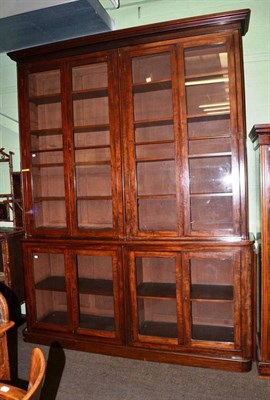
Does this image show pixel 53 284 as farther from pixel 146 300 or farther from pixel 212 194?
pixel 212 194

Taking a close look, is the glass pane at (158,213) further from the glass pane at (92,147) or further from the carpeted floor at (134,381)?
the carpeted floor at (134,381)

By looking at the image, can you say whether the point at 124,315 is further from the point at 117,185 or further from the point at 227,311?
the point at 117,185

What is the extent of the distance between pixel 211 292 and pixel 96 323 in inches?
40.9

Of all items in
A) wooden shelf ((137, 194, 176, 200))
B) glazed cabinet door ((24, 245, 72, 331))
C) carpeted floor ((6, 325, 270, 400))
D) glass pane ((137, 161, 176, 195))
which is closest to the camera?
carpeted floor ((6, 325, 270, 400))

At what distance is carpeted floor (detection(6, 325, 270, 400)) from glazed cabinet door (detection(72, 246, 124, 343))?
227 millimetres

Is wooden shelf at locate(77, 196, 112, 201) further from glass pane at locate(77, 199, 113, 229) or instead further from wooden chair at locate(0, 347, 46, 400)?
wooden chair at locate(0, 347, 46, 400)

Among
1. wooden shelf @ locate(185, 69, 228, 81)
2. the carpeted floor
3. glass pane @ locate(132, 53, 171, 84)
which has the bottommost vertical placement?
the carpeted floor

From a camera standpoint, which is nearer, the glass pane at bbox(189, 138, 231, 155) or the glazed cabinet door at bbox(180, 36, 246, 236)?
the glazed cabinet door at bbox(180, 36, 246, 236)

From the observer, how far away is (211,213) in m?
2.58

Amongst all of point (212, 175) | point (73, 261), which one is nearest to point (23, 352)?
point (73, 261)

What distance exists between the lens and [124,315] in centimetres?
265

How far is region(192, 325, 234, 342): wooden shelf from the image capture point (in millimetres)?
2510

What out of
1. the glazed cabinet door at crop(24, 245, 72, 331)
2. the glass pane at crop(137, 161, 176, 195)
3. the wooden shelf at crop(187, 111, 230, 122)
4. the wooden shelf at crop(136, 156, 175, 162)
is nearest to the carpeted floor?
the glazed cabinet door at crop(24, 245, 72, 331)

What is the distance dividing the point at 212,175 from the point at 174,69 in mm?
869
